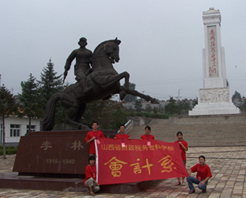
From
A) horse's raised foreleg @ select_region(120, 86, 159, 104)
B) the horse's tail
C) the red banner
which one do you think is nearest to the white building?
the horse's tail

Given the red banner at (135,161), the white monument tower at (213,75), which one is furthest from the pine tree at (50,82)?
the red banner at (135,161)

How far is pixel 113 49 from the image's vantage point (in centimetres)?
712

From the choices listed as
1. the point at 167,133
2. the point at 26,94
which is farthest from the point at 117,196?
the point at 167,133

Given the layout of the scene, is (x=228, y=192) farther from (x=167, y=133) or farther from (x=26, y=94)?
(x=167, y=133)

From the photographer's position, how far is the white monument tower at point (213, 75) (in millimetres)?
26281

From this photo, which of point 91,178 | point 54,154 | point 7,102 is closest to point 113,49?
point 54,154

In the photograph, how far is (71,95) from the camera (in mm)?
7316

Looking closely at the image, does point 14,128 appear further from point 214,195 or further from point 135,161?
point 214,195

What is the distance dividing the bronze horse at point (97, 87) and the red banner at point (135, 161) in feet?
4.48

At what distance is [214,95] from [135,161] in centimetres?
2287

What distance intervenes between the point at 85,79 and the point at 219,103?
21.8 m

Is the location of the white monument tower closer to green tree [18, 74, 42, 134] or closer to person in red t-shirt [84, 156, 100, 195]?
green tree [18, 74, 42, 134]

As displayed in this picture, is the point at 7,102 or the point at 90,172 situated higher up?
the point at 7,102

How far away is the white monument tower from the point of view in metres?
26.3
